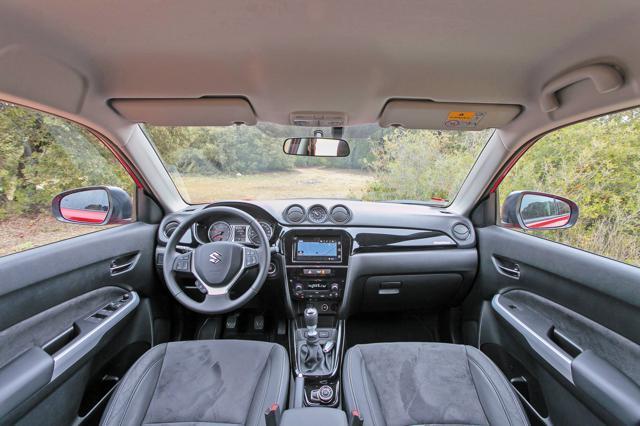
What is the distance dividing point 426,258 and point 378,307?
0.58 meters

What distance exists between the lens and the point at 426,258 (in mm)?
2584

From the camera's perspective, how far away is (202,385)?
1.73 metres

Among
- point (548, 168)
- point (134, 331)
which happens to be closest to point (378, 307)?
point (548, 168)

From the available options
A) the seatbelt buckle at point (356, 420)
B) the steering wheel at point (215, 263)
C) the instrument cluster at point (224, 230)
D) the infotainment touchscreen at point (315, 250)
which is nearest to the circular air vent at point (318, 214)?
the infotainment touchscreen at point (315, 250)

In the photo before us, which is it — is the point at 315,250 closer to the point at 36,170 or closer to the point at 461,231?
the point at 461,231

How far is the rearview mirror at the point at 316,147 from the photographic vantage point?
8.11ft

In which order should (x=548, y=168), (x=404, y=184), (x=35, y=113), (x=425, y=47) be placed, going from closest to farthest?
(x=425, y=47)
(x=35, y=113)
(x=548, y=168)
(x=404, y=184)

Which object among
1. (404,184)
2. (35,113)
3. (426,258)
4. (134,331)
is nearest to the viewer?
(35,113)

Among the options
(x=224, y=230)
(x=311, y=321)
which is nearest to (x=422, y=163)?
(x=311, y=321)

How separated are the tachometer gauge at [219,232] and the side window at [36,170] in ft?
2.28

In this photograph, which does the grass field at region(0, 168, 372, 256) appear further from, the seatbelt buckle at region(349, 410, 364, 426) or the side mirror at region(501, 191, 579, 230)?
the seatbelt buckle at region(349, 410, 364, 426)

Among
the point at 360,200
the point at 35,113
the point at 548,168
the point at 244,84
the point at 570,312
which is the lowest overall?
the point at 570,312

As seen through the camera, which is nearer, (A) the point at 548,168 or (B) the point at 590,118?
(B) the point at 590,118

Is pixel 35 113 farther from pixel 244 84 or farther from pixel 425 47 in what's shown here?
pixel 425 47
